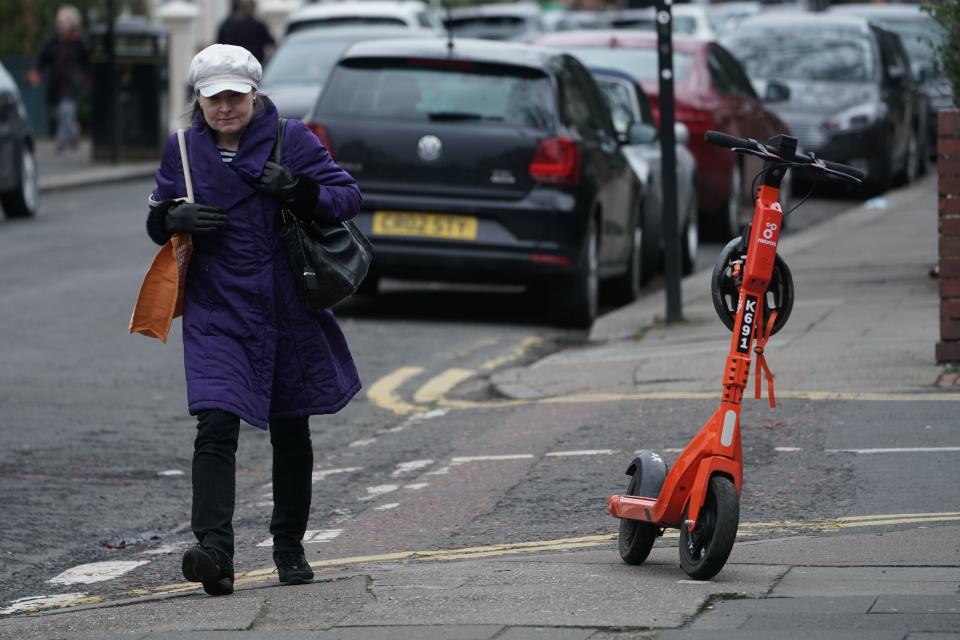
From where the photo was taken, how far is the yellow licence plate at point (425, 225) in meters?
12.7

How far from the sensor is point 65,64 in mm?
29797

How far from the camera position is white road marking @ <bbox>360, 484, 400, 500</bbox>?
26.4ft

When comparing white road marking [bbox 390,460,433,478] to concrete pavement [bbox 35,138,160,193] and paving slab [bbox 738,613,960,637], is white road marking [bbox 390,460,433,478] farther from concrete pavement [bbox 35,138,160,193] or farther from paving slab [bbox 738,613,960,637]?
concrete pavement [bbox 35,138,160,193]

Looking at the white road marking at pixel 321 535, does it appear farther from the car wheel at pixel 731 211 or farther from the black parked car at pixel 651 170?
the car wheel at pixel 731 211

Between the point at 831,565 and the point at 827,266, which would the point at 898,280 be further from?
the point at 831,565

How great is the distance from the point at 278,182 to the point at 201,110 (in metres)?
0.38

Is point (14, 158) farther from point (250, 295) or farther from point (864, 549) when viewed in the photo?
point (864, 549)

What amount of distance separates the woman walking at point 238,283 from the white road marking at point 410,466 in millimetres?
2223

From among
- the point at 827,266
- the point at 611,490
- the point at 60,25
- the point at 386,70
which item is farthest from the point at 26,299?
the point at 60,25

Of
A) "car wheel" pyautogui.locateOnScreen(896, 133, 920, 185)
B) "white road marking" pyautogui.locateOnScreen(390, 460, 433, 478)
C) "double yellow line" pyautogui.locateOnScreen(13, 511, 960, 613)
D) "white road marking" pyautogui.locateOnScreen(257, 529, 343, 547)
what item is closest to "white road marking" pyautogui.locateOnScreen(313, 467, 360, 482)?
"white road marking" pyautogui.locateOnScreen(390, 460, 433, 478)

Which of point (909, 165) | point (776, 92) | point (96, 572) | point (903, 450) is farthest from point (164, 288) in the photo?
point (909, 165)

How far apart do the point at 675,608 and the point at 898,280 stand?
28.9ft

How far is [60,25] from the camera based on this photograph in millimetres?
29547

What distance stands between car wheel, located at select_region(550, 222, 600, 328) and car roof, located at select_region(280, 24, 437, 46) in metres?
7.77
